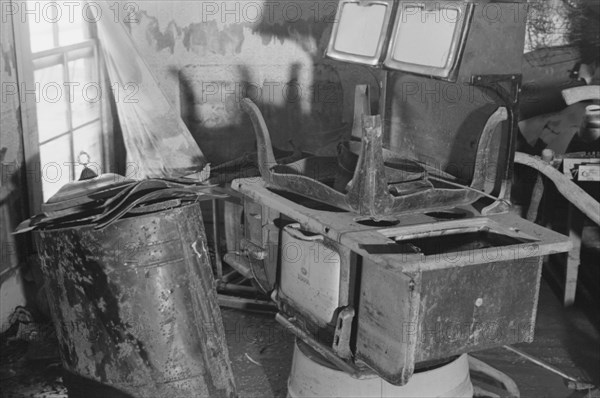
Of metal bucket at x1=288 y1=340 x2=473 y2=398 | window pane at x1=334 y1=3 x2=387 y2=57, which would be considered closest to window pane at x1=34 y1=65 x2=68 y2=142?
window pane at x1=334 y1=3 x2=387 y2=57

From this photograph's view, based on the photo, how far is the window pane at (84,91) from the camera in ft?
15.8

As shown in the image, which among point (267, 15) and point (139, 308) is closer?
point (139, 308)

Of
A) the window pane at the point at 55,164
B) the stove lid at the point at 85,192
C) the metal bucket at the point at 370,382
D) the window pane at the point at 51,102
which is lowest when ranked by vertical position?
the metal bucket at the point at 370,382

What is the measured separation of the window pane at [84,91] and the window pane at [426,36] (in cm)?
238

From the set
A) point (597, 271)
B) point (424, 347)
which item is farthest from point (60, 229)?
point (597, 271)

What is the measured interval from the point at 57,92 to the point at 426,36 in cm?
239

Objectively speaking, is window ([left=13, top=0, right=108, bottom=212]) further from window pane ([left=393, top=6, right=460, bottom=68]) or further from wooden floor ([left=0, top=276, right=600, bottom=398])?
window pane ([left=393, top=6, right=460, bottom=68])

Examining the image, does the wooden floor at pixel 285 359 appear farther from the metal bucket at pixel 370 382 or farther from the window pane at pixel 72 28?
the window pane at pixel 72 28

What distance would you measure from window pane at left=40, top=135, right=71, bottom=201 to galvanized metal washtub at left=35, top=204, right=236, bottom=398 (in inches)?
52.9

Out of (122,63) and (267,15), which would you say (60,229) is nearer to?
(122,63)

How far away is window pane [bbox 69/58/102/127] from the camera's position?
4801 millimetres

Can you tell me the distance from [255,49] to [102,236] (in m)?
2.50

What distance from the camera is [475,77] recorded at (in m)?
3.01

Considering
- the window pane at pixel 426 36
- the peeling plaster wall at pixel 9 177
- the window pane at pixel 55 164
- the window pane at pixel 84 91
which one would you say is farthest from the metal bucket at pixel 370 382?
the window pane at pixel 84 91
